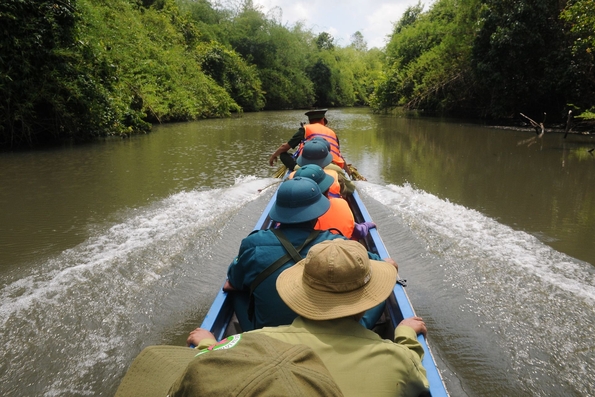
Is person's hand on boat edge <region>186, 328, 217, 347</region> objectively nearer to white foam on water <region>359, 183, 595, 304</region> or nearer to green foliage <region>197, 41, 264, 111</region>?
white foam on water <region>359, 183, 595, 304</region>

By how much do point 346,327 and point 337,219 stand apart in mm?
1312

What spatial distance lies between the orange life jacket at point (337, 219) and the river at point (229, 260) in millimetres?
890

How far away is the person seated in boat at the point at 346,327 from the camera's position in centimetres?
123

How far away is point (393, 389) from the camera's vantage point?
123 centimetres

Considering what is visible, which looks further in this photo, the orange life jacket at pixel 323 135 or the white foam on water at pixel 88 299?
the orange life jacket at pixel 323 135

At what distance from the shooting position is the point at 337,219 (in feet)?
8.59

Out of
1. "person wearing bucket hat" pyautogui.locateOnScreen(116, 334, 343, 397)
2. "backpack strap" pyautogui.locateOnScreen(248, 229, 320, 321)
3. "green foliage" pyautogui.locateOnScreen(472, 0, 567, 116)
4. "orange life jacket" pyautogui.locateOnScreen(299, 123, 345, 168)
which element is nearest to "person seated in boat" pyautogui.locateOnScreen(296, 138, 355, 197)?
"orange life jacket" pyautogui.locateOnScreen(299, 123, 345, 168)

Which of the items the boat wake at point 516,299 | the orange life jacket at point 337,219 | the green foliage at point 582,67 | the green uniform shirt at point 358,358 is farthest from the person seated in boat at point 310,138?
the green foliage at point 582,67

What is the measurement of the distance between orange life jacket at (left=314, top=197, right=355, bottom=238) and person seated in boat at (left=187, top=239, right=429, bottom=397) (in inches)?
40.5

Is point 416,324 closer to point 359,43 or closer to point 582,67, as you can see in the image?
point 582,67

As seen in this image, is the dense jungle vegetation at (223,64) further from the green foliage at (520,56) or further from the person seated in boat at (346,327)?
the person seated in boat at (346,327)

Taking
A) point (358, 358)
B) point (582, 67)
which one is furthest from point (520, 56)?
point (358, 358)

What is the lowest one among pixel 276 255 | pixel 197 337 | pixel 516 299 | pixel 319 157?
pixel 516 299

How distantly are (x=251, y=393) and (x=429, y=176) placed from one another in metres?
6.92
